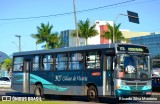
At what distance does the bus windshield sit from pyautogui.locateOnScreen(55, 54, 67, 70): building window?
4614mm

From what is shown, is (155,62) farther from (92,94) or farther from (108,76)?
(108,76)

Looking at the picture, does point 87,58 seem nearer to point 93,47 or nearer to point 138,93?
point 93,47

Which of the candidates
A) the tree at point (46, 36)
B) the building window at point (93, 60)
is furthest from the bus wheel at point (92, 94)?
the tree at point (46, 36)

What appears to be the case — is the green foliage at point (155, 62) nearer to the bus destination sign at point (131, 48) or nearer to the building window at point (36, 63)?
the bus destination sign at point (131, 48)

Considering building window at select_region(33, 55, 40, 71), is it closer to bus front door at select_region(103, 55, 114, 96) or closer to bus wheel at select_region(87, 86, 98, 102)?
bus wheel at select_region(87, 86, 98, 102)

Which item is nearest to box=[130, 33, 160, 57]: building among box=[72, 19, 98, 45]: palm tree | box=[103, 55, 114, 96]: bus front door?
box=[72, 19, 98, 45]: palm tree

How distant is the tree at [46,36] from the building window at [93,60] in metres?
62.7

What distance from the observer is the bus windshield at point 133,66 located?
20.8 metres

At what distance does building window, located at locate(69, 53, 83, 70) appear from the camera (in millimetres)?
23272

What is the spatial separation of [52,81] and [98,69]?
472 cm

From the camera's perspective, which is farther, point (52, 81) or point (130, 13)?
point (130, 13)

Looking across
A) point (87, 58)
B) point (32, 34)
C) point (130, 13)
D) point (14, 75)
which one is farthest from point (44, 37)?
point (87, 58)

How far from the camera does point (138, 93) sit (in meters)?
21.4

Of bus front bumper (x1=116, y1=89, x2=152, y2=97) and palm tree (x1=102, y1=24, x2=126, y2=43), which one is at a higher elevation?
palm tree (x1=102, y1=24, x2=126, y2=43)
